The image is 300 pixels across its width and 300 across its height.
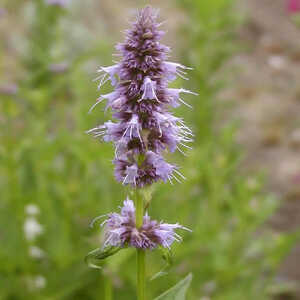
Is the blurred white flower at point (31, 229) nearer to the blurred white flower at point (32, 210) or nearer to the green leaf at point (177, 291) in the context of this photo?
the blurred white flower at point (32, 210)

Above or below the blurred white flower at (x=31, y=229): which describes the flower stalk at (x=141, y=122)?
below

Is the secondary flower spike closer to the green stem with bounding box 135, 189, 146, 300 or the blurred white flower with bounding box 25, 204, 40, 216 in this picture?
the green stem with bounding box 135, 189, 146, 300

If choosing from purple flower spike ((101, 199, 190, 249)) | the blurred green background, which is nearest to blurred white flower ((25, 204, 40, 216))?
the blurred green background

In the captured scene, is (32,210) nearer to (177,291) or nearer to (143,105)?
(177,291)

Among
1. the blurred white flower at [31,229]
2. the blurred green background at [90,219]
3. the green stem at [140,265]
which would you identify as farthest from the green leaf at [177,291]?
the blurred white flower at [31,229]

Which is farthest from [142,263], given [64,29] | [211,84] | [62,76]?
[64,29]

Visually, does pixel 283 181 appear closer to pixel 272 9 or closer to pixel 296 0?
pixel 296 0
